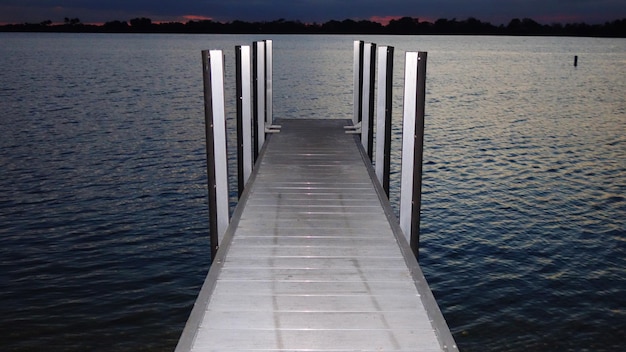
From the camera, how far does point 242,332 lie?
4551 mm

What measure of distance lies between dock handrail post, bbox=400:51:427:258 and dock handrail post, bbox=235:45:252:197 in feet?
11.1

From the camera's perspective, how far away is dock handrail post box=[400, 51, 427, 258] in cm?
655

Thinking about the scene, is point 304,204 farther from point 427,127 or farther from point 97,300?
point 427,127

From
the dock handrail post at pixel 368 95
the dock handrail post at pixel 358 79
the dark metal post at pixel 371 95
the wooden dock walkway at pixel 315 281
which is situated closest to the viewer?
the wooden dock walkway at pixel 315 281

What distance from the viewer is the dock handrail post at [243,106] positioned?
9.41 meters

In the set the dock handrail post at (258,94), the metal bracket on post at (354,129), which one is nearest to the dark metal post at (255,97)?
the dock handrail post at (258,94)

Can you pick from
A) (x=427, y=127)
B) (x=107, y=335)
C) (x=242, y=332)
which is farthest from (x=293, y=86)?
(x=242, y=332)

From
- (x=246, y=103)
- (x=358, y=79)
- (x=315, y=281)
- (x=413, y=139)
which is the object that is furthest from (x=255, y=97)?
(x=315, y=281)

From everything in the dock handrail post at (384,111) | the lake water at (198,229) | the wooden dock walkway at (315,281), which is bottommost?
the lake water at (198,229)

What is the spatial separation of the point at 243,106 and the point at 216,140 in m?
3.08

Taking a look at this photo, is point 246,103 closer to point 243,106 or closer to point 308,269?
point 243,106

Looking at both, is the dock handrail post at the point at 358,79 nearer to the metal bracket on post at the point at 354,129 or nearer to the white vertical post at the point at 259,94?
the metal bracket on post at the point at 354,129

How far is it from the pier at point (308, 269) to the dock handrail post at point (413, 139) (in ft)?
0.11

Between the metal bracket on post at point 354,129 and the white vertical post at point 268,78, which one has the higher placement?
the white vertical post at point 268,78
